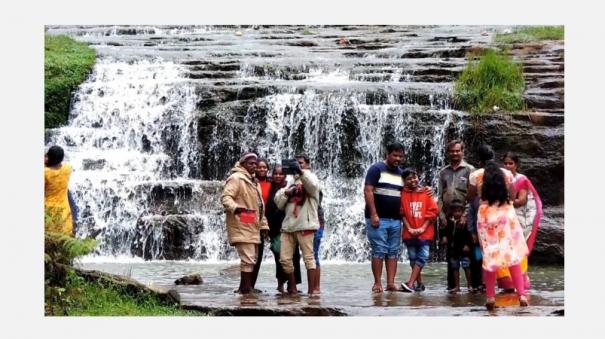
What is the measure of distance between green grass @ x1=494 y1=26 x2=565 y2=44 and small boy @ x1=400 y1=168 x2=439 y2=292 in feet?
35.7

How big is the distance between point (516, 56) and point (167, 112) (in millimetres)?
6414

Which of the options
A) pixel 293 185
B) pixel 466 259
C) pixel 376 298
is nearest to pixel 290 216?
pixel 293 185

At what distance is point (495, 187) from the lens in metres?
10.9

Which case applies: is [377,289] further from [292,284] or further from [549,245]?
[549,245]

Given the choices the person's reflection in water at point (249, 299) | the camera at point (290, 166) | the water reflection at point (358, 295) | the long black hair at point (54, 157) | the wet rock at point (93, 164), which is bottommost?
the water reflection at point (358, 295)

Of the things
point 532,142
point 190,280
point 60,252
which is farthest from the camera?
point 532,142

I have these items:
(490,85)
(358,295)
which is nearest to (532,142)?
(490,85)

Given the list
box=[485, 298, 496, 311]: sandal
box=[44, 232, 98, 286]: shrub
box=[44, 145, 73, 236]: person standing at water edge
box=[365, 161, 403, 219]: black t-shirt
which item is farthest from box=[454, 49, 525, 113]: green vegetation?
box=[44, 232, 98, 286]: shrub

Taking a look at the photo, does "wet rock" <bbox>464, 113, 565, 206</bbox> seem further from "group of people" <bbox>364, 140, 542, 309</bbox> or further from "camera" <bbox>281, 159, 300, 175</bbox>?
"camera" <bbox>281, 159, 300, 175</bbox>

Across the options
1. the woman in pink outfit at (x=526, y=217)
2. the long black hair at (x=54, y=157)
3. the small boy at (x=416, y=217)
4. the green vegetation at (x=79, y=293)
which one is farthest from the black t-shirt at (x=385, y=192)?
the long black hair at (x=54, y=157)

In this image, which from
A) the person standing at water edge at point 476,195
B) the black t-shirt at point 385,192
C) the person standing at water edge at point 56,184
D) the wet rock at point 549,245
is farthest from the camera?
the wet rock at point 549,245

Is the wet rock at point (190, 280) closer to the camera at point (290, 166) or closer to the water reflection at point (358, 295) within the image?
the water reflection at point (358, 295)

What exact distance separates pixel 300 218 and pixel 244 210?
0.57m

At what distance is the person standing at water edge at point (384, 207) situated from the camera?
1194 centimetres
